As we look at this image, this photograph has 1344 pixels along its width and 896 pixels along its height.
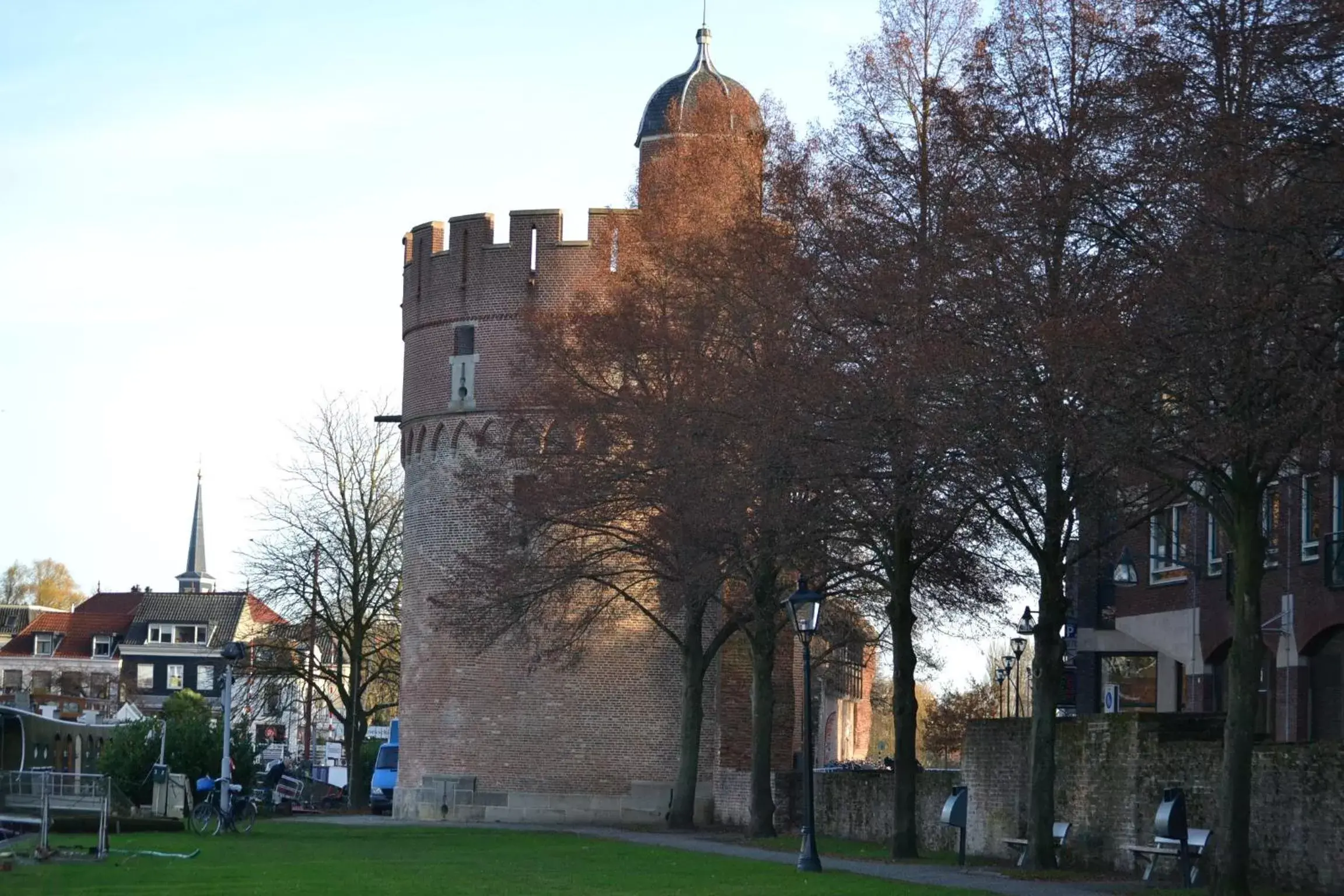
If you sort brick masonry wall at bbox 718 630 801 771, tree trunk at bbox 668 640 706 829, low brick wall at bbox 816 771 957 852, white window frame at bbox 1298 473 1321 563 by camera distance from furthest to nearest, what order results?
brick masonry wall at bbox 718 630 801 771, tree trunk at bbox 668 640 706 829, low brick wall at bbox 816 771 957 852, white window frame at bbox 1298 473 1321 563

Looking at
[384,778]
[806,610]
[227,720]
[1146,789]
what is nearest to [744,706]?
[227,720]

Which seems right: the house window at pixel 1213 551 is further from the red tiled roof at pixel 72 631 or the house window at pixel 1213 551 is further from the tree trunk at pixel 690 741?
the red tiled roof at pixel 72 631

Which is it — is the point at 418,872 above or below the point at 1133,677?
below

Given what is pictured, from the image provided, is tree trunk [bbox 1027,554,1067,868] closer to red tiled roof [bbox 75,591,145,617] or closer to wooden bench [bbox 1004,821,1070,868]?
wooden bench [bbox 1004,821,1070,868]

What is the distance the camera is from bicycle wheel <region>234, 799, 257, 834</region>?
36.3 meters

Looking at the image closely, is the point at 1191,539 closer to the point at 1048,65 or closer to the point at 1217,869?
the point at 1048,65

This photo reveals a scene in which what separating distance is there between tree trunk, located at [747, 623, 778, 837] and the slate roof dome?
667 inches

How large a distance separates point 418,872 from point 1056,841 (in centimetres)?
828

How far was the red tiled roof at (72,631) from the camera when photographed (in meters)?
120

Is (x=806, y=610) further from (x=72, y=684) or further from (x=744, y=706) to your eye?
(x=72, y=684)

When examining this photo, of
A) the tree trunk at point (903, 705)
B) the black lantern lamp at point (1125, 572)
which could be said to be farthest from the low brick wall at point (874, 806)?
the black lantern lamp at point (1125, 572)

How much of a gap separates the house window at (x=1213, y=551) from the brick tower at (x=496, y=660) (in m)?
12.4

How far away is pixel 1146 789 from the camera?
2444cm

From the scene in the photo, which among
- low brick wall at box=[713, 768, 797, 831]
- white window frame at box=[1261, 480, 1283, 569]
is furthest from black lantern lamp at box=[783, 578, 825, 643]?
low brick wall at box=[713, 768, 797, 831]
